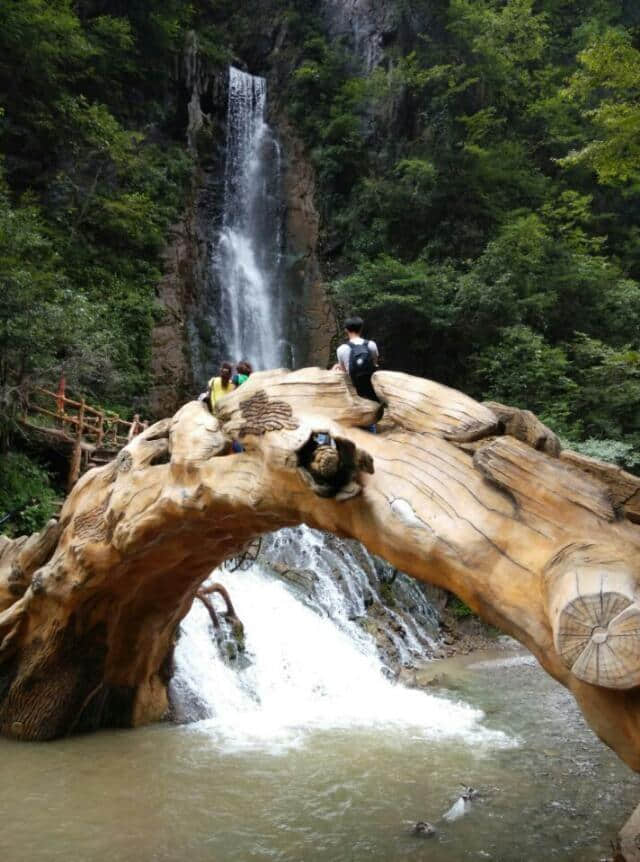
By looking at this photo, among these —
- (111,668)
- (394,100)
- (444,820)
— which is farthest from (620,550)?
(394,100)

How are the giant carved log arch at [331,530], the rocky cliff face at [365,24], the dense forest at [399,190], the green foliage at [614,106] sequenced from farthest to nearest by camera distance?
the rocky cliff face at [365,24], the dense forest at [399,190], the green foliage at [614,106], the giant carved log arch at [331,530]

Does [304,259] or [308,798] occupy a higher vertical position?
[304,259]

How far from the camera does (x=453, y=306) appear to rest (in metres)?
17.3

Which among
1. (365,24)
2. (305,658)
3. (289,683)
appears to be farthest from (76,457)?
(365,24)

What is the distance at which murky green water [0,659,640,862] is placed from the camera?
3963 millimetres

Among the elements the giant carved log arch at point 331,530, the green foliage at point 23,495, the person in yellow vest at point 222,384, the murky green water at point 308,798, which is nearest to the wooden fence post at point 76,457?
the green foliage at point 23,495

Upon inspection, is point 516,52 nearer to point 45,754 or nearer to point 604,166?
point 604,166

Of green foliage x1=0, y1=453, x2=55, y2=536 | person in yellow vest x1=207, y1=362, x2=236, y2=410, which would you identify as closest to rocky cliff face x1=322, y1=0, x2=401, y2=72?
green foliage x1=0, y1=453, x2=55, y2=536

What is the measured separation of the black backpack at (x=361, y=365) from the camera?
158 inches

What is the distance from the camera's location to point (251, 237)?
2147 centimetres

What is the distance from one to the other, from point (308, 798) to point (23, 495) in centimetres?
791

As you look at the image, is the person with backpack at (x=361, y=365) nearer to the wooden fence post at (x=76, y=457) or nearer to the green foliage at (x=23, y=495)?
the green foliage at (x=23, y=495)

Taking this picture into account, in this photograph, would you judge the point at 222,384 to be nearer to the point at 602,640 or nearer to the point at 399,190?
the point at 602,640

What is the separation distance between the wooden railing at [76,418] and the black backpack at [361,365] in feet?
28.9
